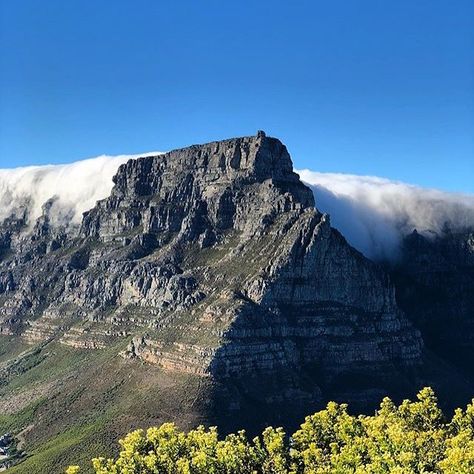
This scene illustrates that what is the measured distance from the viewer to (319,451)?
81750mm

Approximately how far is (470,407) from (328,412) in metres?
19.0

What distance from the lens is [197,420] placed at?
198 metres

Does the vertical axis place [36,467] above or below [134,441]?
below

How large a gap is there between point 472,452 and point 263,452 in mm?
24593

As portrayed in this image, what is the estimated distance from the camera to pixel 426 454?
265 feet

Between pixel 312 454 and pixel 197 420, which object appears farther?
pixel 197 420

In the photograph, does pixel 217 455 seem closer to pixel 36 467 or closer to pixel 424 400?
pixel 424 400

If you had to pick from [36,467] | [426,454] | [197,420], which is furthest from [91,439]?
[426,454]

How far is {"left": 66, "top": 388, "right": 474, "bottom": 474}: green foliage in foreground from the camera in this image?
71.6m

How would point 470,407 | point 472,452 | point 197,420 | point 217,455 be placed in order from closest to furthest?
A: point 472,452
point 217,455
point 470,407
point 197,420

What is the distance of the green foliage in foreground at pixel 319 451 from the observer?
235ft

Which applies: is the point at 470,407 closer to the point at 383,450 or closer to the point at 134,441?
the point at 383,450

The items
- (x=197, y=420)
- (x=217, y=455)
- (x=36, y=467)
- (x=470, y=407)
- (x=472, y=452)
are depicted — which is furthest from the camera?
(x=197, y=420)

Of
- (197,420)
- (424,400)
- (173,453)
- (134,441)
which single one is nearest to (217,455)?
(173,453)
